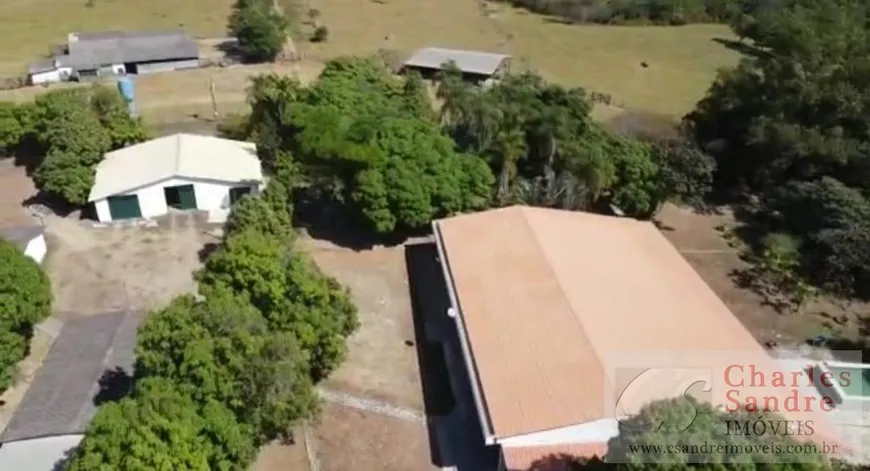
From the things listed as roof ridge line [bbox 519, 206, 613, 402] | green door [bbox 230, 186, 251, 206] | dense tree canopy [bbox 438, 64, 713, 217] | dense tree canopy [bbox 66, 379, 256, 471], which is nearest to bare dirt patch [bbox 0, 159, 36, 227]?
green door [bbox 230, 186, 251, 206]

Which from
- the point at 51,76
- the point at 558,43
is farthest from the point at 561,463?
the point at 558,43

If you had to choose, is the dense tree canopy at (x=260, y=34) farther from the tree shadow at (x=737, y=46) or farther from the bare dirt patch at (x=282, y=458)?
the bare dirt patch at (x=282, y=458)

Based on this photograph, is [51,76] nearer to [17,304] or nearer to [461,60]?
[461,60]

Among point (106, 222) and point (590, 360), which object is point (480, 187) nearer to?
point (590, 360)

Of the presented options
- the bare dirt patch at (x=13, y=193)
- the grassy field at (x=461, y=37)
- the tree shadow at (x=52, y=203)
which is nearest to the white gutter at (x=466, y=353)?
the tree shadow at (x=52, y=203)

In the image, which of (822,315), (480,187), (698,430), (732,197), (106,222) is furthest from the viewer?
(732,197)

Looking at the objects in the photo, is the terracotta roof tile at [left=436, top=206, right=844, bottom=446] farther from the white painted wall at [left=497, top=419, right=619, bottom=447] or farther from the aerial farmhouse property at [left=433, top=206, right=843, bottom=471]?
the white painted wall at [left=497, top=419, right=619, bottom=447]

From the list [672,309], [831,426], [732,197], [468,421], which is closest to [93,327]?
[468,421]
